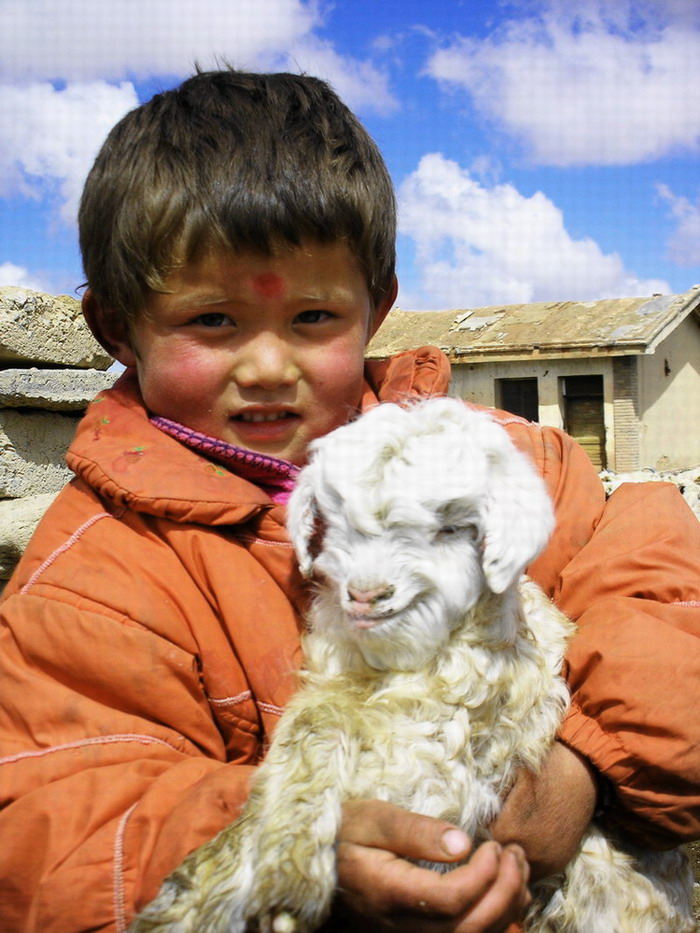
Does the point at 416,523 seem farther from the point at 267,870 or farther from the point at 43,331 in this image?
the point at 43,331

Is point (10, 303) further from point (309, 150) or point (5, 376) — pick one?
point (309, 150)

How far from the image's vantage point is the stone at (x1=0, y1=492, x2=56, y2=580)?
4730 mm

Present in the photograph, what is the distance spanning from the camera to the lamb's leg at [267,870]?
1485mm

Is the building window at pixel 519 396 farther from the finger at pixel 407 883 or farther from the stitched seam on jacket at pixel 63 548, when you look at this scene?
the finger at pixel 407 883

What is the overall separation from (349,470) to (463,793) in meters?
0.72

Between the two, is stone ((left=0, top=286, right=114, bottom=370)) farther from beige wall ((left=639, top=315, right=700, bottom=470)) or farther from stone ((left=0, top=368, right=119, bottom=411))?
beige wall ((left=639, top=315, right=700, bottom=470))

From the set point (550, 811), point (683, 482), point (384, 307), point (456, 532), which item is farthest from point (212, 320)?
point (683, 482)

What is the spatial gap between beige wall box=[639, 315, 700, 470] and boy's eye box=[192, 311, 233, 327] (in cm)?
1960

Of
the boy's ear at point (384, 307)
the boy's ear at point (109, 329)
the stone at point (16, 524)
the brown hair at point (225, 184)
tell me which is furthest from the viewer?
the stone at point (16, 524)

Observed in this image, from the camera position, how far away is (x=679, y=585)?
2078 mm

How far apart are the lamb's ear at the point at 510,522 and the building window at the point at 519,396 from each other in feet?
62.9

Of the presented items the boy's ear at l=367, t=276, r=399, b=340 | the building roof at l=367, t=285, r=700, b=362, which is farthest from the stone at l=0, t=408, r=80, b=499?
the building roof at l=367, t=285, r=700, b=362

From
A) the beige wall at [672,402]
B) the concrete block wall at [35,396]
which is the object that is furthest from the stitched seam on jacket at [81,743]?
the beige wall at [672,402]

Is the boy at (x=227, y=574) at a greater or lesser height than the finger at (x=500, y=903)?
greater
